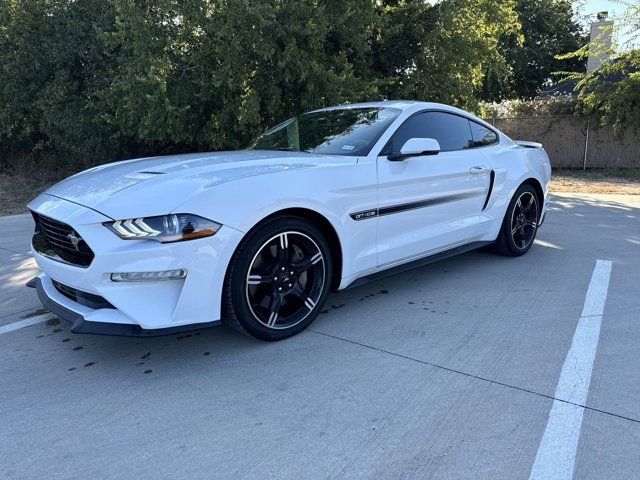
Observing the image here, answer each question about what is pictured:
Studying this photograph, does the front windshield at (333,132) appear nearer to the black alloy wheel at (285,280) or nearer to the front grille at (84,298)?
the black alloy wheel at (285,280)

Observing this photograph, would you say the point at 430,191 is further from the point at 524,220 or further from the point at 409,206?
the point at 524,220

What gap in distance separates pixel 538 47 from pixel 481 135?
28.0m

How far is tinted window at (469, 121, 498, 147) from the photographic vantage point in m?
4.93

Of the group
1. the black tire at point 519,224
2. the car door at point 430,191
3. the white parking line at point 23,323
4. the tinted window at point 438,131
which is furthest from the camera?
the black tire at point 519,224

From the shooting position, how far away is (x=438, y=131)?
452cm

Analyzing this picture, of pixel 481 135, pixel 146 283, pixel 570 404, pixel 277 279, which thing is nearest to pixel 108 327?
pixel 146 283

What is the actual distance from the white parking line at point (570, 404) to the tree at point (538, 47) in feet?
86.1

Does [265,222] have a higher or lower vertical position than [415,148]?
lower

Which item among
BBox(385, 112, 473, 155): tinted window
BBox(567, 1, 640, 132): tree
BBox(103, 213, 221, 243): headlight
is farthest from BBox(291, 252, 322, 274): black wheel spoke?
BBox(567, 1, 640, 132): tree

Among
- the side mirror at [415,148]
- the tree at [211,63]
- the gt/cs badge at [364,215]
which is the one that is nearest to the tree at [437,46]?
the tree at [211,63]

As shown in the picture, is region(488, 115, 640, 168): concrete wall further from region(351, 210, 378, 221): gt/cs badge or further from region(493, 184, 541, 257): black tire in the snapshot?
region(351, 210, 378, 221): gt/cs badge

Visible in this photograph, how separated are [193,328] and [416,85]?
1027cm

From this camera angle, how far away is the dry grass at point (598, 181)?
12.0 meters

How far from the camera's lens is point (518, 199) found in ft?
17.2
